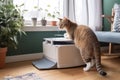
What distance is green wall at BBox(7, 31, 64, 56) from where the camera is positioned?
2.48 meters

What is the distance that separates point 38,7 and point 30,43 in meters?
0.65

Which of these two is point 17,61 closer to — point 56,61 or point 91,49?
point 56,61

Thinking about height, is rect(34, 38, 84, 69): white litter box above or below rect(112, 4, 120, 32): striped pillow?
below

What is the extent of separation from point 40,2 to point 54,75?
1457mm

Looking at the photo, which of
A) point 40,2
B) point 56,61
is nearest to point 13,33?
point 56,61

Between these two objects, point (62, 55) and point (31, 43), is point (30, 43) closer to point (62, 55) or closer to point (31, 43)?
point (31, 43)

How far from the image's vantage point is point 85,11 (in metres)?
2.78

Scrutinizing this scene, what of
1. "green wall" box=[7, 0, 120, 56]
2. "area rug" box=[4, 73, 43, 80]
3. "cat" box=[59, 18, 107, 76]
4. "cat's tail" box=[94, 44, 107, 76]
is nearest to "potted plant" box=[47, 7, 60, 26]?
"green wall" box=[7, 0, 120, 56]

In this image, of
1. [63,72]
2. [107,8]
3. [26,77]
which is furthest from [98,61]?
[107,8]

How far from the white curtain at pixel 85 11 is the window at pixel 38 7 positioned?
0.85ft

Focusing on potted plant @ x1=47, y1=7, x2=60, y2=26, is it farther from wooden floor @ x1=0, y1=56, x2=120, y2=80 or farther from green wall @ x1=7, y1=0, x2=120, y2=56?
wooden floor @ x1=0, y1=56, x2=120, y2=80

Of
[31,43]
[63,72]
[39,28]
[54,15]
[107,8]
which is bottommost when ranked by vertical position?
[63,72]

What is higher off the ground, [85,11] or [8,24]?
[85,11]

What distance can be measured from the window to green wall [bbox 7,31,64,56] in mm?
288
